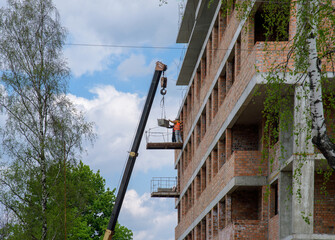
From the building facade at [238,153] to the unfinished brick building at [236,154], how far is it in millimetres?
30

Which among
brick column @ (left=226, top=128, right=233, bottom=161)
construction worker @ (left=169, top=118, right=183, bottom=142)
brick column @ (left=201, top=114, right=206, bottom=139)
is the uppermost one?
construction worker @ (left=169, top=118, right=183, bottom=142)

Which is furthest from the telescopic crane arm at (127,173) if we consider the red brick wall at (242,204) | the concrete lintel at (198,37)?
the red brick wall at (242,204)

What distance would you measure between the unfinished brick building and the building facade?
0.03 m

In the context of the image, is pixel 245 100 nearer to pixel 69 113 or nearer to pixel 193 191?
pixel 69 113

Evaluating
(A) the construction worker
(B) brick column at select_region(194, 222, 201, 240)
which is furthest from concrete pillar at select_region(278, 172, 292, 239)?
(A) the construction worker

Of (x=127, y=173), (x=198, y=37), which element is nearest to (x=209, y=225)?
(x=127, y=173)

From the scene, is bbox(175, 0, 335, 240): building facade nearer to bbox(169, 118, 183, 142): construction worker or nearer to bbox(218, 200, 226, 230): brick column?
bbox(218, 200, 226, 230): brick column

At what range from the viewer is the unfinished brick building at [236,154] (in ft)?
77.6

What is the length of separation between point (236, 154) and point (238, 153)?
0.09 metres

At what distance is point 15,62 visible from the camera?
120 ft

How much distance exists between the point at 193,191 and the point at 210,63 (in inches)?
408

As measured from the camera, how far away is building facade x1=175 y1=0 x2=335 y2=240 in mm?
23250

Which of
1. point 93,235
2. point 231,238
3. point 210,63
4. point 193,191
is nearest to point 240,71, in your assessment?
point 231,238

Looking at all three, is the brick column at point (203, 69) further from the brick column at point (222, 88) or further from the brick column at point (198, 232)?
the brick column at point (198, 232)
